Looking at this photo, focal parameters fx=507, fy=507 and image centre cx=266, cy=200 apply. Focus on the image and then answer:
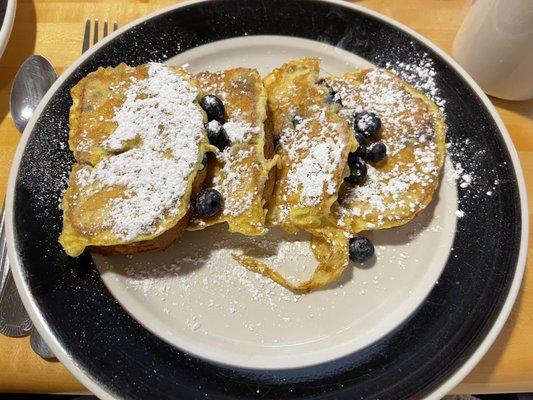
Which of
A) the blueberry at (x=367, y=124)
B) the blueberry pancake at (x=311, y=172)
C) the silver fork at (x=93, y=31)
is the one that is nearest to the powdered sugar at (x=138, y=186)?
the blueberry pancake at (x=311, y=172)

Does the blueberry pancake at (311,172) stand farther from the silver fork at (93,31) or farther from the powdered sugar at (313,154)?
the silver fork at (93,31)

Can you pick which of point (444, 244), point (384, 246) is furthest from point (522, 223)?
point (384, 246)

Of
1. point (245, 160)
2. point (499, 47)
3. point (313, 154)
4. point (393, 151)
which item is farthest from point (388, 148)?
point (499, 47)

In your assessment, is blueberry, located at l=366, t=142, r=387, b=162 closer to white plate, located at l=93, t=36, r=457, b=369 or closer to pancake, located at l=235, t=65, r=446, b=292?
pancake, located at l=235, t=65, r=446, b=292

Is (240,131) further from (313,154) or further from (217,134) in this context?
(313,154)

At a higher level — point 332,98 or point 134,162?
point 332,98
